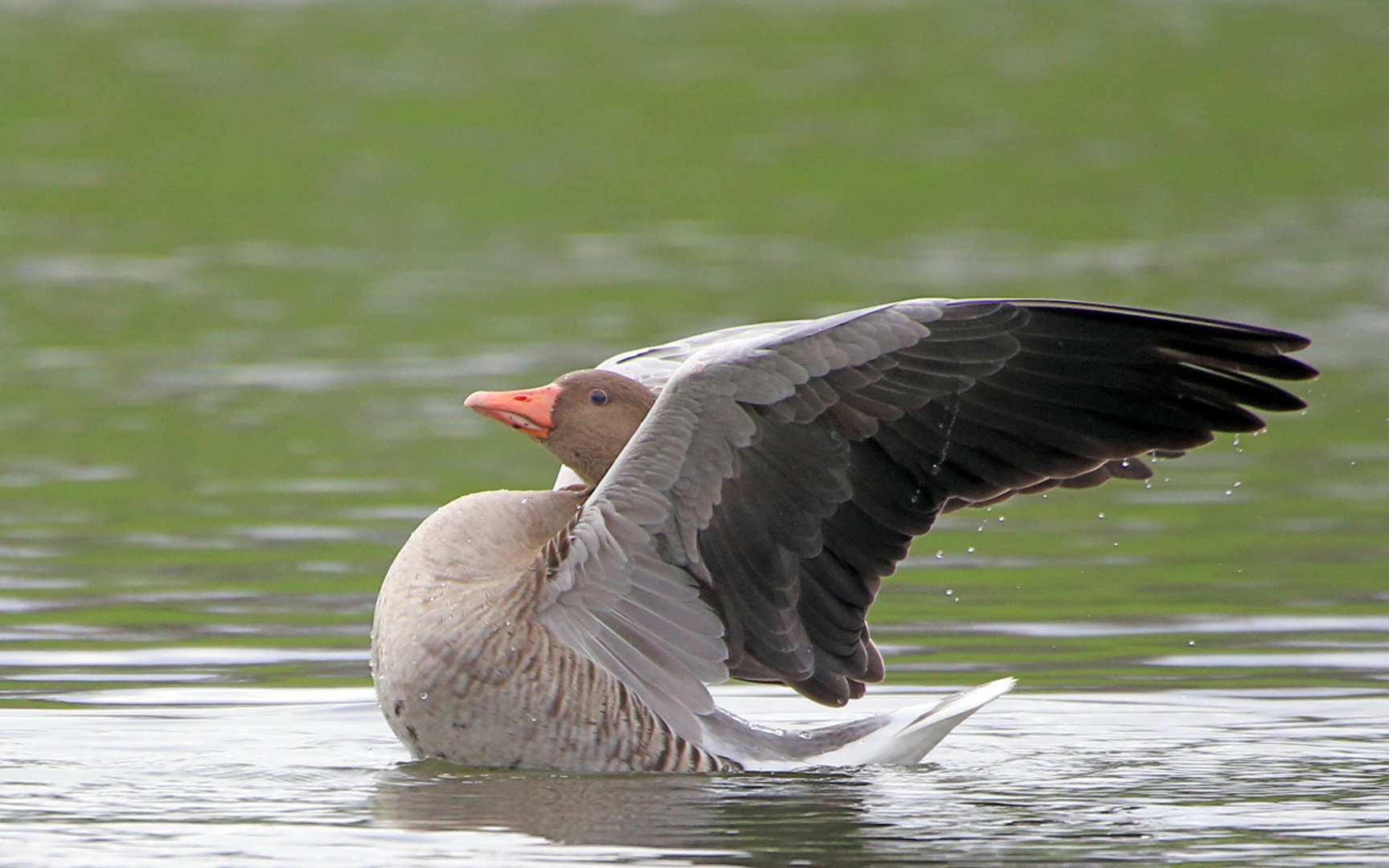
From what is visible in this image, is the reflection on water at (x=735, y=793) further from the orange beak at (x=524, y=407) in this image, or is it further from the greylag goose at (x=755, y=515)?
the orange beak at (x=524, y=407)

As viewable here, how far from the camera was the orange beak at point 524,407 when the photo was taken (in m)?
8.66

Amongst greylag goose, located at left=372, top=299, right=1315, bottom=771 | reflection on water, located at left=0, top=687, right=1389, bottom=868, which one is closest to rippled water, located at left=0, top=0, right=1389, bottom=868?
reflection on water, located at left=0, top=687, right=1389, bottom=868

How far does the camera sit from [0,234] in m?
24.8

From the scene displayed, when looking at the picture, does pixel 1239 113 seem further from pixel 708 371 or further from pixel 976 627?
pixel 708 371

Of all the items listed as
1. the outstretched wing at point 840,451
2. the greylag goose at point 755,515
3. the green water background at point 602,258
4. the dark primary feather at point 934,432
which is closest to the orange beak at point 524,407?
the greylag goose at point 755,515

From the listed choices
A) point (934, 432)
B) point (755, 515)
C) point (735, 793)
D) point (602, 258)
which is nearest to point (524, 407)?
point (755, 515)

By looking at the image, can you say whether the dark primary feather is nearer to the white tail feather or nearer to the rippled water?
the white tail feather

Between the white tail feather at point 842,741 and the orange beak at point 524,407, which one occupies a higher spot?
the orange beak at point 524,407

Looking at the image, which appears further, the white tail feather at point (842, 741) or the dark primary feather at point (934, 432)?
the white tail feather at point (842, 741)

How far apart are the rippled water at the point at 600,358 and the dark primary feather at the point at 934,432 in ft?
2.28

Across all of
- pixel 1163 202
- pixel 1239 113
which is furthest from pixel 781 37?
Answer: pixel 1163 202

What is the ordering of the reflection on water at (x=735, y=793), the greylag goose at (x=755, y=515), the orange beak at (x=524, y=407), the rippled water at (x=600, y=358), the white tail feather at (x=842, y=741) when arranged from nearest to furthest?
the reflection on water at (x=735, y=793) → the rippled water at (x=600, y=358) → the greylag goose at (x=755, y=515) → the white tail feather at (x=842, y=741) → the orange beak at (x=524, y=407)

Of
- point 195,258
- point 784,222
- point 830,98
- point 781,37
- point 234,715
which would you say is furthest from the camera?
point 781,37

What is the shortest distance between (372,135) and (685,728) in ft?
86.9
